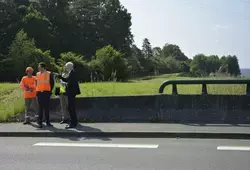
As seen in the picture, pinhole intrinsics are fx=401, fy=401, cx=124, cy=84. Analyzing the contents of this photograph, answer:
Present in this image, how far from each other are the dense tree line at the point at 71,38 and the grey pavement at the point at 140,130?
1612 inches

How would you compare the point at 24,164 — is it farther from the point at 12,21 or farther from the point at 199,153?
the point at 12,21

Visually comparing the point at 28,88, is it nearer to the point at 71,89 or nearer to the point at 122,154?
the point at 71,89

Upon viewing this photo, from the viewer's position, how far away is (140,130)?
9.98 metres

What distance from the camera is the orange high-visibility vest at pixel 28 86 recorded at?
11789mm

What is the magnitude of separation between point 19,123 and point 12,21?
228ft

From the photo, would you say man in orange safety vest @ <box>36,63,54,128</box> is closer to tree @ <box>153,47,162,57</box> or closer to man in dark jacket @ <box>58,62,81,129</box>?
man in dark jacket @ <box>58,62,81,129</box>

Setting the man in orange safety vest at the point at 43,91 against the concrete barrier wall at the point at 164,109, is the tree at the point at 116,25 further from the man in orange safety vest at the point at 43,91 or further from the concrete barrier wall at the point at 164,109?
the man in orange safety vest at the point at 43,91

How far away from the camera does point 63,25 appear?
87.7 meters

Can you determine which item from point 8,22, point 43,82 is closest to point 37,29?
point 8,22

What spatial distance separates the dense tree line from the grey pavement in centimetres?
4096

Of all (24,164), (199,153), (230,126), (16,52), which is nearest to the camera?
(24,164)

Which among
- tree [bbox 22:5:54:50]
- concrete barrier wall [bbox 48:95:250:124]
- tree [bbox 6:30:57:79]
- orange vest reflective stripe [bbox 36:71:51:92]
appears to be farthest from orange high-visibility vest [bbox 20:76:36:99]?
tree [bbox 22:5:54:50]

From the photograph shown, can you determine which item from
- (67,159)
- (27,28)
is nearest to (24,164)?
(67,159)

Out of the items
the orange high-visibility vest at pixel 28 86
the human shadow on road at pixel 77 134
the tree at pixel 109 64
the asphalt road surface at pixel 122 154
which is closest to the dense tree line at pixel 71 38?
the tree at pixel 109 64
